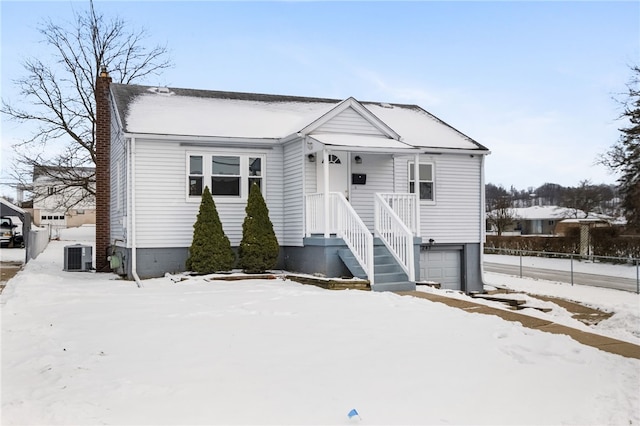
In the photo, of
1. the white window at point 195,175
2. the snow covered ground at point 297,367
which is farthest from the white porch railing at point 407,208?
the white window at point 195,175

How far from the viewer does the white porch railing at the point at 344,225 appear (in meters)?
11.7

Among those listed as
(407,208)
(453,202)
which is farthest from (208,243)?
(453,202)

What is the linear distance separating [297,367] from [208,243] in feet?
25.7

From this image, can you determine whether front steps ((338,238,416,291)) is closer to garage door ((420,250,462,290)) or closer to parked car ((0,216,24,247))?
garage door ((420,250,462,290))

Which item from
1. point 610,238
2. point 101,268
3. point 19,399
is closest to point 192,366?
point 19,399

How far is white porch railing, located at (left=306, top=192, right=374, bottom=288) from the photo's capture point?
11741 mm

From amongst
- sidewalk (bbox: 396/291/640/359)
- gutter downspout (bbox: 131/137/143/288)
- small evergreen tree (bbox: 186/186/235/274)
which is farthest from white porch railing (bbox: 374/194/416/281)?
gutter downspout (bbox: 131/137/143/288)

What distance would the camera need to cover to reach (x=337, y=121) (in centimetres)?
1426

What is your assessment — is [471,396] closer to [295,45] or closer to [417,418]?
[417,418]

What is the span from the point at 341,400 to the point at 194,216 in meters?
10.1

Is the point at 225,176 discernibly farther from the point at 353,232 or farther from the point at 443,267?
the point at 443,267

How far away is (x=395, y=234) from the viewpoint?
12.6 metres

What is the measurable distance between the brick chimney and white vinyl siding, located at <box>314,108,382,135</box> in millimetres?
7515

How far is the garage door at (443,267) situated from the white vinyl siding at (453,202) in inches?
18.5
